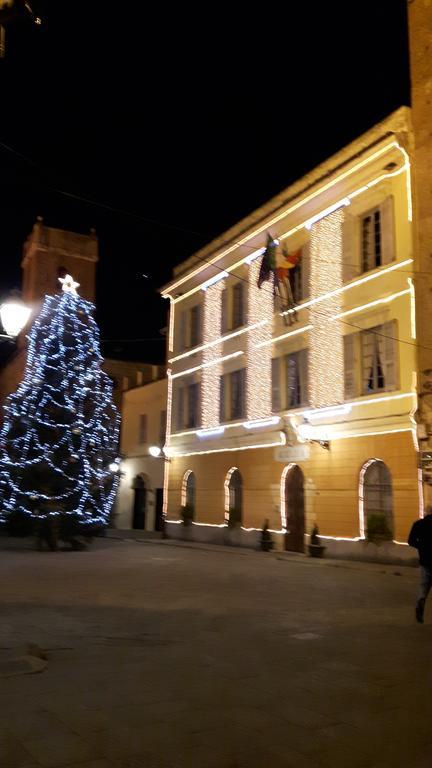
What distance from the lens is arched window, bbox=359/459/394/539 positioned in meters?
19.5

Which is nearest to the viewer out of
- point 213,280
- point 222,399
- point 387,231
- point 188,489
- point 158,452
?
point 387,231

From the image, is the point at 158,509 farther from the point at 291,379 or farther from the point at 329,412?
the point at 329,412

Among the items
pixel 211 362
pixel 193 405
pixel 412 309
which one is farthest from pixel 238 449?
pixel 412 309

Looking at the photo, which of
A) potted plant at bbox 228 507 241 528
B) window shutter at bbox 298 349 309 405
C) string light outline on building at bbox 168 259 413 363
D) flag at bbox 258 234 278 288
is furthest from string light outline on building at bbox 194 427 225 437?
flag at bbox 258 234 278 288

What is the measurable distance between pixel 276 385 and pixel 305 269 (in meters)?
4.31

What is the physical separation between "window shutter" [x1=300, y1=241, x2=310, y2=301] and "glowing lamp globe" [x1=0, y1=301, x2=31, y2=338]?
1470 cm

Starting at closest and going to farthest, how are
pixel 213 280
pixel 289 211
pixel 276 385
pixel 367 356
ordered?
pixel 367 356 → pixel 289 211 → pixel 276 385 → pixel 213 280

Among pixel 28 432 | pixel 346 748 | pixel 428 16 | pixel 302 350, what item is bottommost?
pixel 346 748

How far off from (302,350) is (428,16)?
10886 millimetres

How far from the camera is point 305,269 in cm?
2441

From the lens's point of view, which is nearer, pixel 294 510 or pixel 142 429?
pixel 294 510

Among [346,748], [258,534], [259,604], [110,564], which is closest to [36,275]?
[258,534]

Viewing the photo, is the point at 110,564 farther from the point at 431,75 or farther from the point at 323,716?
the point at 431,75

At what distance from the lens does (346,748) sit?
4.94 m
